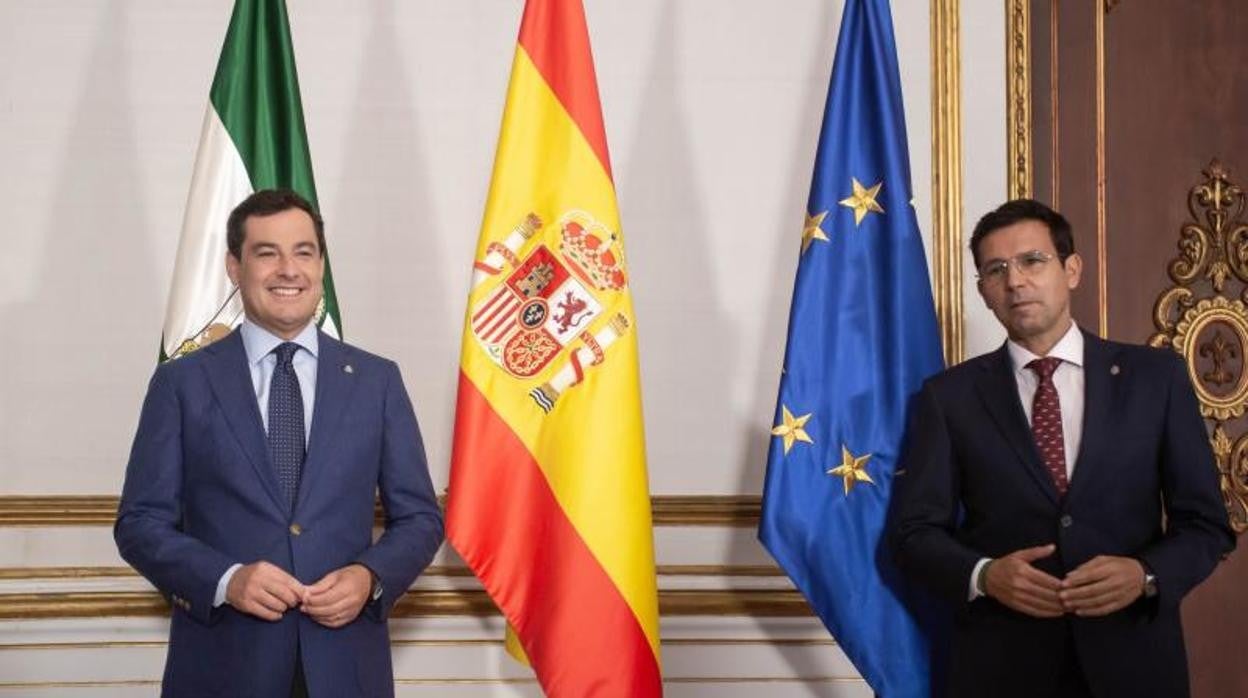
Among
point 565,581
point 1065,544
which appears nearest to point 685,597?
point 565,581

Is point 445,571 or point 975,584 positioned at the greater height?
point 975,584

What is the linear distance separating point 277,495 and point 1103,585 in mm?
1565

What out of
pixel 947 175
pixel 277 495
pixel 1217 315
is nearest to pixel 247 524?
pixel 277 495

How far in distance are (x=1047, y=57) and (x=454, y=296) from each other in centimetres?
181

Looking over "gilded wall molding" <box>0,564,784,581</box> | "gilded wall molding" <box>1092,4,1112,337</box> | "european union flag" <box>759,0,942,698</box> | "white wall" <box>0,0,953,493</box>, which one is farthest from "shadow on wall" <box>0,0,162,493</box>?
"gilded wall molding" <box>1092,4,1112,337</box>

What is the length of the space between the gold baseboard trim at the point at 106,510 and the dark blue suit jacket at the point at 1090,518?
86cm

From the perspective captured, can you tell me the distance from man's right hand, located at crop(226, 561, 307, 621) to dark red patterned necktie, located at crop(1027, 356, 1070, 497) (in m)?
1.51

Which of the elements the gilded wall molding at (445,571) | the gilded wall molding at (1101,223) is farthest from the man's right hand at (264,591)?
the gilded wall molding at (1101,223)

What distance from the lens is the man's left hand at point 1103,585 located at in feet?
8.82

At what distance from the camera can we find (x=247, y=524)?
102 inches

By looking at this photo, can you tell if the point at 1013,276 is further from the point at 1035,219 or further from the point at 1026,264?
the point at 1035,219

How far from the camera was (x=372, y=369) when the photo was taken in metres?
2.79

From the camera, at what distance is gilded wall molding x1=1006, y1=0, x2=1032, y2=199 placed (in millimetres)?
3939

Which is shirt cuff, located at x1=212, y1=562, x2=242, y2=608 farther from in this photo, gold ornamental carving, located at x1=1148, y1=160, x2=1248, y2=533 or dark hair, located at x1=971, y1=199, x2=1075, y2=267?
gold ornamental carving, located at x1=1148, y1=160, x2=1248, y2=533
